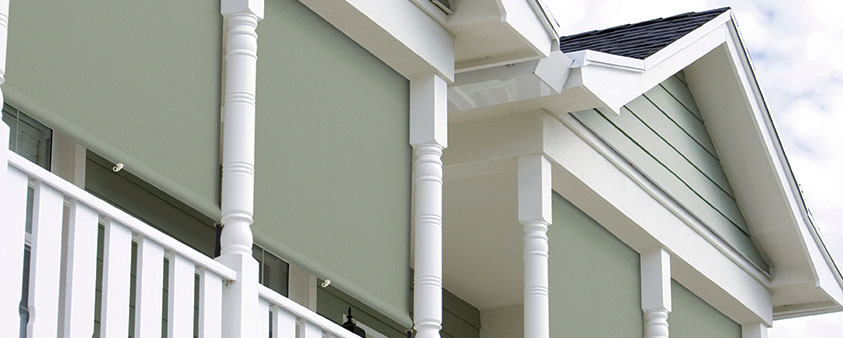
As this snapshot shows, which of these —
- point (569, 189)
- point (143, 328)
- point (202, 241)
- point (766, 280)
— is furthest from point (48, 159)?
point (766, 280)

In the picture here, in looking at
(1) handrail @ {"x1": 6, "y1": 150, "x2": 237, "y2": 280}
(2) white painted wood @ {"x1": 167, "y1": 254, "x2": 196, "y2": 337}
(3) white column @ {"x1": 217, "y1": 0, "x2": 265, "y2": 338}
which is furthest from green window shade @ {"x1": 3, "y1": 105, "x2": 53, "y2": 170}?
(2) white painted wood @ {"x1": 167, "y1": 254, "x2": 196, "y2": 337}

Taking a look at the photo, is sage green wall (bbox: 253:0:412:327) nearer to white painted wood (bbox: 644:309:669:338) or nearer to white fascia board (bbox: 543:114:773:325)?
white fascia board (bbox: 543:114:773:325)

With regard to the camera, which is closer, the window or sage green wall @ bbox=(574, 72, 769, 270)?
the window

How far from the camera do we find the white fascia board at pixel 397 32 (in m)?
8.14

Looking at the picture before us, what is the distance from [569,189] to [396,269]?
2.31 metres

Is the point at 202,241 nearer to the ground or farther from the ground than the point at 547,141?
nearer to the ground

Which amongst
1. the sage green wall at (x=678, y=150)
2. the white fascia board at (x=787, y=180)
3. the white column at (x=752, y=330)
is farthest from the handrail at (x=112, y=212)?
the white column at (x=752, y=330)

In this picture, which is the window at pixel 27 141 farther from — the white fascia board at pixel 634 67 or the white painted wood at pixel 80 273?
the white fascia board at pixel 634 67

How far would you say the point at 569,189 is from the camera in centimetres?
A: 1027

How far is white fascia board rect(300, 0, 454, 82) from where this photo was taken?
8.14 metres

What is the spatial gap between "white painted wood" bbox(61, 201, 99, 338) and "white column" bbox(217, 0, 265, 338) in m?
0.96

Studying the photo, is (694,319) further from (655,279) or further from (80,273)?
(80,273)

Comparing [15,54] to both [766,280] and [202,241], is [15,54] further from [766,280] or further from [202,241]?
[766,280]

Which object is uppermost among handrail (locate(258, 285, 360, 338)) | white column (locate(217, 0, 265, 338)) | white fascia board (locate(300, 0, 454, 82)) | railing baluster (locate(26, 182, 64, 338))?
white fascia board (locate(300, 0, 454, 82))
